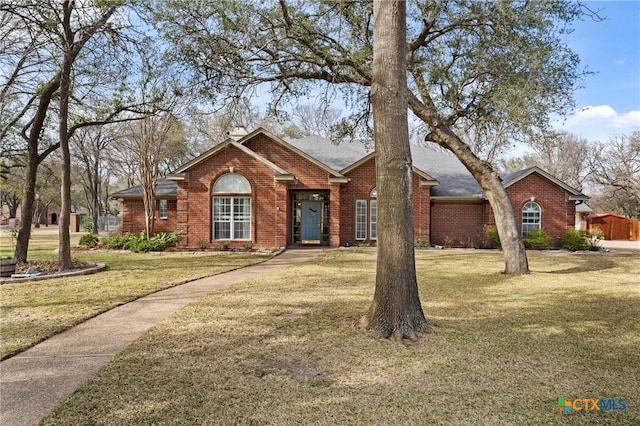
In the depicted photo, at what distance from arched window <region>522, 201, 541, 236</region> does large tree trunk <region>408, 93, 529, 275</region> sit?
32.0 ft

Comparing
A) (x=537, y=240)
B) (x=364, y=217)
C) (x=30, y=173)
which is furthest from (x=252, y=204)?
(x=537, y=240)

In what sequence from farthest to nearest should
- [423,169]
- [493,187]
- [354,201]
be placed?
[423,169] → [354,201] → [493,187]

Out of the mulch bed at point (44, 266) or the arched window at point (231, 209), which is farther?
the arched window at point (231, 209)

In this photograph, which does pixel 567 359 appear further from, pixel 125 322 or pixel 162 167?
pixel 162 167

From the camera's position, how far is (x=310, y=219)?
20.4m

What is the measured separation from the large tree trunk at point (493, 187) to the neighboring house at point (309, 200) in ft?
20.8

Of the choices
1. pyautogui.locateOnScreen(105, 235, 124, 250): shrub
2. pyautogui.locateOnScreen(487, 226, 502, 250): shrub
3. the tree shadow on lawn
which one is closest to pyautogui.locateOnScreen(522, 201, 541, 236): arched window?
pyautogui.locateOnScreen(487, 226, 502, 250): shrub

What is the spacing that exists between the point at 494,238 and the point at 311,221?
9300 mm

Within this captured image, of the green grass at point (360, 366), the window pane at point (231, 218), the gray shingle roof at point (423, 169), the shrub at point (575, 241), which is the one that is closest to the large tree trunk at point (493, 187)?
the green grass at point (360, 366)

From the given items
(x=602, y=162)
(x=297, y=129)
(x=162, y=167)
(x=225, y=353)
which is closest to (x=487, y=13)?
(x=225, y=353)

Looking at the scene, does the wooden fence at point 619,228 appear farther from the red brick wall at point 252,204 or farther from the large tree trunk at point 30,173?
the large tree trunk at point 30,173

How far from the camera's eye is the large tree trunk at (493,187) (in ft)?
34.8

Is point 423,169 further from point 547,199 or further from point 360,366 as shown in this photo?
point 360,366

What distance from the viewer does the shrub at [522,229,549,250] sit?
725 inches
